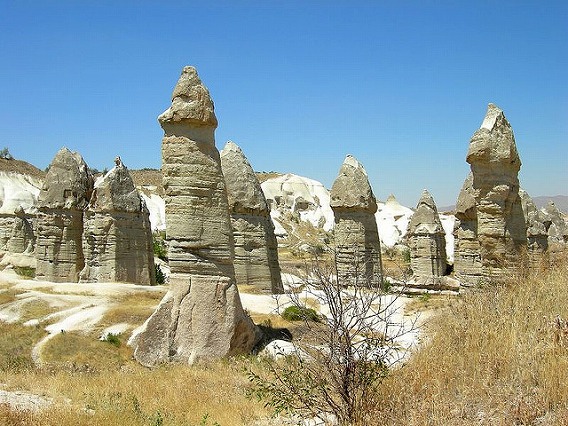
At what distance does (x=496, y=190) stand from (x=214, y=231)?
20.0 feet

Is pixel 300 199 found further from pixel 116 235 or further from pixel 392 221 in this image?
pixel 116 235

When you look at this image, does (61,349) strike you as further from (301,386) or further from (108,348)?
(301,386)

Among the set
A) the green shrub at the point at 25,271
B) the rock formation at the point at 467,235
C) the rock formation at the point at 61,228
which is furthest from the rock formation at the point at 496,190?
the green shrub at the point at 25,271

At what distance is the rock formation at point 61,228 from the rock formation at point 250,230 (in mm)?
5875

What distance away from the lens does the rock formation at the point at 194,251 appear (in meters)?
11.2

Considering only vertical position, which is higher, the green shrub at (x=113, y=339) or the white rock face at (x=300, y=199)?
the white rock face at (x=300, y=199)

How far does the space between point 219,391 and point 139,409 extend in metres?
1.34

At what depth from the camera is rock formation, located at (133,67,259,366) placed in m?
11.2

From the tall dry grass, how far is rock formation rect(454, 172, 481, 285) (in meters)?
13.0

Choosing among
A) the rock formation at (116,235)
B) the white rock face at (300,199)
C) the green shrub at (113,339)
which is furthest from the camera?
the white rock face at (300,199)

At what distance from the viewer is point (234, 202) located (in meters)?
18.5

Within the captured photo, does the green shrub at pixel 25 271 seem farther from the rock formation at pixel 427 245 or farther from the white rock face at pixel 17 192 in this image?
the rock formation at pixel 427 245

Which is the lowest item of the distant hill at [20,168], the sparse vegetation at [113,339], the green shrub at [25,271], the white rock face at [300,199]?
the sparse vegetation at [113,339]

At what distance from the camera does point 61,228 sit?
2059 cm
